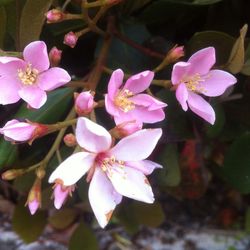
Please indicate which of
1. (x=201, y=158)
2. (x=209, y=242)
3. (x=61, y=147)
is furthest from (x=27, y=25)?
(x=209, y=242)

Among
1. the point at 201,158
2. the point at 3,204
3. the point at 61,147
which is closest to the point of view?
the point at 61,147

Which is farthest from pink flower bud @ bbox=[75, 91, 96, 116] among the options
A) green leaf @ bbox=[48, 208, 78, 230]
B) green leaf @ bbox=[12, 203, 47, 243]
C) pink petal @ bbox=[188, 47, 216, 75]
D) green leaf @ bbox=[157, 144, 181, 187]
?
green leaf @ bbox=[48, 208, 78, 230]

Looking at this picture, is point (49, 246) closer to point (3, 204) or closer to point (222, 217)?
point (3, 204)

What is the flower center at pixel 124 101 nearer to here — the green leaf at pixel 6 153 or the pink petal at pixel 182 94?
the pink petal at pixel 182 94

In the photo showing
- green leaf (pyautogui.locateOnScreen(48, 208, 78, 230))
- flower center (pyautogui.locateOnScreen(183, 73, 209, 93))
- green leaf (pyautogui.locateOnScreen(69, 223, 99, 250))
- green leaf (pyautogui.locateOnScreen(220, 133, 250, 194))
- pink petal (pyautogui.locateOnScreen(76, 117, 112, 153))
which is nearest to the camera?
pink petal (pyautogui.locateOnScreen(76, 117, 112, 153))

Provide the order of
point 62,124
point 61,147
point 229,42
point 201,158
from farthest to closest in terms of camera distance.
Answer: point 201,158
point 61,147
point 229,42
point 62,124

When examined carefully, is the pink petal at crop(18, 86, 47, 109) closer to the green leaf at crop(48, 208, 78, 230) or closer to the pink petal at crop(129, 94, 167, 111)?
the pink petal at crop(129, 94, 167, 111)

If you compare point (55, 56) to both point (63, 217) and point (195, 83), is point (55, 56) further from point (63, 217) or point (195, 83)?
point (63, 217)

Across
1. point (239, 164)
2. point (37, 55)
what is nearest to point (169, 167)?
point (239, 164)
